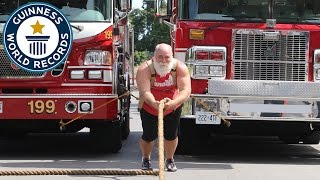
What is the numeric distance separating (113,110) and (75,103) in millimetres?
557

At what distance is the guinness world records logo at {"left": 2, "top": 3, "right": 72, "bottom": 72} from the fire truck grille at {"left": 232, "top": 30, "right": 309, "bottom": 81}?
95.4 inches

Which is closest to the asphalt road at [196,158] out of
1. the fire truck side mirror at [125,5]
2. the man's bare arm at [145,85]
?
the man's bare arm at [145,85]

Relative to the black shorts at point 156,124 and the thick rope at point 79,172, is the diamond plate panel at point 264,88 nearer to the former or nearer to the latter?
the black shorts at point 156,124

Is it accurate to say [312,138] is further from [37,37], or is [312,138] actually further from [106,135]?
[37,37]

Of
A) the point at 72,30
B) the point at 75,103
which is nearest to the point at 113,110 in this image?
the point at 75,103

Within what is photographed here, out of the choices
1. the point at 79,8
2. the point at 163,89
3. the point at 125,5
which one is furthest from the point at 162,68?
the point at 125,5

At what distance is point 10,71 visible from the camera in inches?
430

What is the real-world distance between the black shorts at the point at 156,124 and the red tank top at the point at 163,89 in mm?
137

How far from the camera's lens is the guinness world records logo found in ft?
35.5

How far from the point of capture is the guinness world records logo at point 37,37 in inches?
426

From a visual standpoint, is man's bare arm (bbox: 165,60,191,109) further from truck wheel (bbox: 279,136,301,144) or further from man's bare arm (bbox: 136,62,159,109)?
truck wheel (bbox: 279,136,301,144)

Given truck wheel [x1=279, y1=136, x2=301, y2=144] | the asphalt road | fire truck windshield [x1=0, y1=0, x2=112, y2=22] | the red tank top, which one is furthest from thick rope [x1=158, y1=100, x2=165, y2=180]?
truck wheel [x1=279, y1=136, x2=301, y2=144]

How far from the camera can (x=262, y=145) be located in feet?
47.2

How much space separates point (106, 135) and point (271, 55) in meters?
2.75
